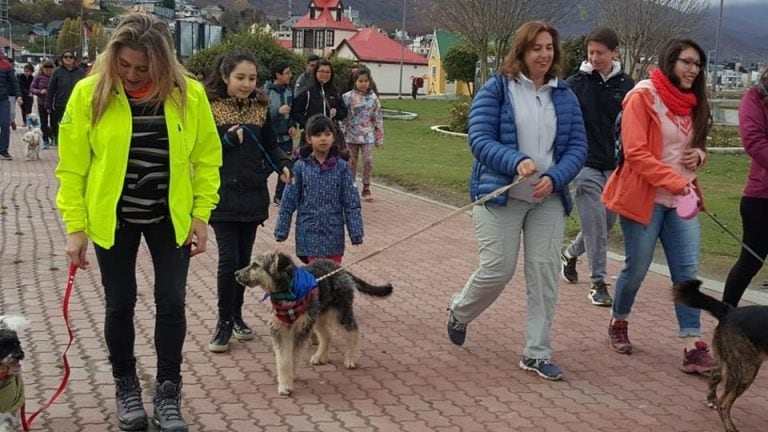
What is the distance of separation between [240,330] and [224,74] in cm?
184

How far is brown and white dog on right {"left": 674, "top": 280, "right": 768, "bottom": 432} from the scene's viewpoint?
477 centimetres

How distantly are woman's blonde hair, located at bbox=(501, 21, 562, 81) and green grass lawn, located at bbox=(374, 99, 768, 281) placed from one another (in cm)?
432

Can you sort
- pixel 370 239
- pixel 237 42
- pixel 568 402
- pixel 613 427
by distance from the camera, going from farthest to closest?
pixel 237 42 → pixel 370 239 → pixel 568 402 → pixel 613 427

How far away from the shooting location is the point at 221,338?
19.9ft

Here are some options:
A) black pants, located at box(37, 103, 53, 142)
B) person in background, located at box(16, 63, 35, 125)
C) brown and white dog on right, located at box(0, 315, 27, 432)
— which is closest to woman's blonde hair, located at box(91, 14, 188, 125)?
brown and white dog on right, located at box(0, 315, 27, 432)

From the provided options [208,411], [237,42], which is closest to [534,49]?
[208,411]

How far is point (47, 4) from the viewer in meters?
118

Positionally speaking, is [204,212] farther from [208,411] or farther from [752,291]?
[752,291]

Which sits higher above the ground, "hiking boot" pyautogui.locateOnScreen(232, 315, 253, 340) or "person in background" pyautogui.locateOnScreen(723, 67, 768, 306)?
"person in background" pyautogui.locateOnScreen(723, 67, 768, 306)

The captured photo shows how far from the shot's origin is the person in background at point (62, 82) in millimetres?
17594

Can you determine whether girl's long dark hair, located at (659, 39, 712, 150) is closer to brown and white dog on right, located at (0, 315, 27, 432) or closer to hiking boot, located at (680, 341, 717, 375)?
hiking boot, located at (680, 341, 717, 375)

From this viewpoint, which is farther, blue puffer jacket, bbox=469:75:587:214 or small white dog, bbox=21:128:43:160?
small white dog, bbox=21:128:43:160

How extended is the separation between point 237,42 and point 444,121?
9.19 m

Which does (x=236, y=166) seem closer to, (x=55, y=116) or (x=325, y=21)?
(x=55, y=116)
